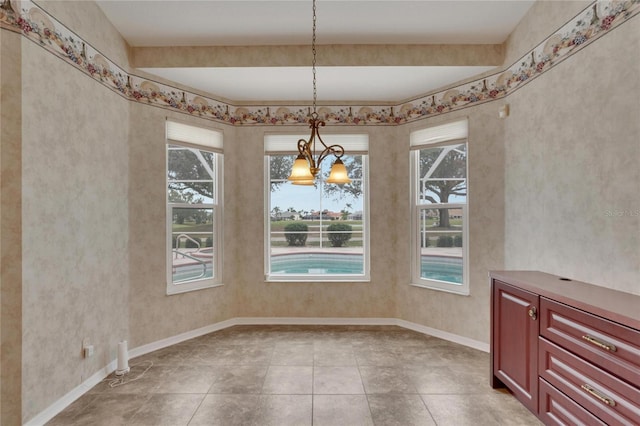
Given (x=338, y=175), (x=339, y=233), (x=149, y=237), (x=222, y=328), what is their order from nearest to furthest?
1. (x=338, y=175)
2. (x=149, y=237)
3. (x=222, y=328)
4. (x=339, y=233)

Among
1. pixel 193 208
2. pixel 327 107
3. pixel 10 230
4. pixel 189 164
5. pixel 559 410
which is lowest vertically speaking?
pixel 559 410

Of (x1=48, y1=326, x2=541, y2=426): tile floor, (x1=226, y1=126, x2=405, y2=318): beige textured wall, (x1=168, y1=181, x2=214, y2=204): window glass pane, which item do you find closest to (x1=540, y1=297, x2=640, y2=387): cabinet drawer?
(x1=48, y1=326, x2=541, y2=426): tile floor

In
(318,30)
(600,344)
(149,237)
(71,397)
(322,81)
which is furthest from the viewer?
(322,81)

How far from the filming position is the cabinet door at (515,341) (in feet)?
6.45

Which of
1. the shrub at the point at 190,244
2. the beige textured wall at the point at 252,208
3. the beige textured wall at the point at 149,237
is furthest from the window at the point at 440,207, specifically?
the beige textured wall at the point at 149,237

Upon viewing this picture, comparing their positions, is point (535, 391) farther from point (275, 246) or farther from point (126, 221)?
point (126, 221)

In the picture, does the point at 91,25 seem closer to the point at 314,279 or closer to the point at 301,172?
the point at 301,172

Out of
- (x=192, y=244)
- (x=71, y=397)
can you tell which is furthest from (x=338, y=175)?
(x=71, y=397)

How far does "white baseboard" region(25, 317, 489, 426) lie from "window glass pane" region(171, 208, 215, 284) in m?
0.63

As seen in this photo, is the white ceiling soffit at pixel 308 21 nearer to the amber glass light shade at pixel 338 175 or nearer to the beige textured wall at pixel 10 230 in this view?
the beige textured wall at pixel 10 230

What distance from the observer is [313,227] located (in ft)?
12.9

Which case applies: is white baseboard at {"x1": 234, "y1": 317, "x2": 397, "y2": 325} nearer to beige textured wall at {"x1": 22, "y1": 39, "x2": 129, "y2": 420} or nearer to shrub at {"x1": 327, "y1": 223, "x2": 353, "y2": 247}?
shrub at {"x1": 327, "y1": 223, "x2": 353, "y2": 247}

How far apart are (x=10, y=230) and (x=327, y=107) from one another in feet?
10.3

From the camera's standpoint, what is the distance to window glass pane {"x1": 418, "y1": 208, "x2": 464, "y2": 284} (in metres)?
3.39
